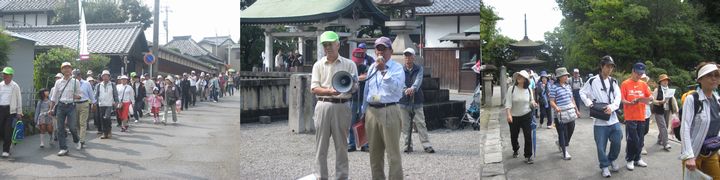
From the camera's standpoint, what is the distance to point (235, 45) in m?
3.30

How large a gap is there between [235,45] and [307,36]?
1.64ft

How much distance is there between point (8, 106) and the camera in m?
3.94

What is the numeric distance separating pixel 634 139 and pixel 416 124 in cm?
148

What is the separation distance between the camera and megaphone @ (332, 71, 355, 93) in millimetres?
3168

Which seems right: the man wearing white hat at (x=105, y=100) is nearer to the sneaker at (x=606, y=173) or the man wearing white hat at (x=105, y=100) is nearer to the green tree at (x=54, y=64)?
the green tree at (x=54, y=64)

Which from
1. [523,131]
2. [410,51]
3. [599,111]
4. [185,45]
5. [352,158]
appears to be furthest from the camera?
[523,131]

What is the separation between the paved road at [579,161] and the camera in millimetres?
3703

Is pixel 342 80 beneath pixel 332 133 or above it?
above

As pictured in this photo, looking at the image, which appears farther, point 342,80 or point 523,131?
point 523,131

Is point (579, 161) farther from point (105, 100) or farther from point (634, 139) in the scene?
point (105, 100)

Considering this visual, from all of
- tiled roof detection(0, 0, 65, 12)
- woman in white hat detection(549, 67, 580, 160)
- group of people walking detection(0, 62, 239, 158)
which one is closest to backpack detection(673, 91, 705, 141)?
woman in white hat detection(549, 67, 580, 160)

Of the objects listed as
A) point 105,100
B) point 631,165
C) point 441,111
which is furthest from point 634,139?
point 105,100

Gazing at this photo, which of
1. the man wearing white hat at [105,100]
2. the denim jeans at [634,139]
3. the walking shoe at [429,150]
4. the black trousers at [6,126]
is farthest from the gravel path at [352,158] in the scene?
the black trousers at [6,126]

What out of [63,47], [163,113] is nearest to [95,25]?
[63,47]
